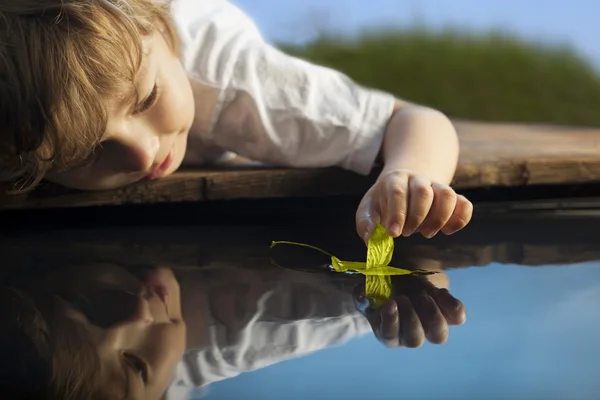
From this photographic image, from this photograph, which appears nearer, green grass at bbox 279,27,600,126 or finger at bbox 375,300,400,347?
finger at bbox 375,300,400,347

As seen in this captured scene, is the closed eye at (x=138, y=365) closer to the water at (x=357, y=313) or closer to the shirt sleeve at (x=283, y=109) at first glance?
the water at (x=357, y=313)

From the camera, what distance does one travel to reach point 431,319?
54 cm

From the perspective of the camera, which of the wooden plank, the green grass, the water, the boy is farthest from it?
the green grass

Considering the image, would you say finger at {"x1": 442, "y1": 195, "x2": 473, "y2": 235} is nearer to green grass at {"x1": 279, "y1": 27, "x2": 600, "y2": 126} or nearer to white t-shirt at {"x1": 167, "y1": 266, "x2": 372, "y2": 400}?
white t-shirt at {"x1": 167, "y1": 266, "x2": 372, "y2": 400}

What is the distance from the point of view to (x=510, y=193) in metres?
0.96

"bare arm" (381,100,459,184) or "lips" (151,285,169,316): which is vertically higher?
"bare arm" (381,100,459,184)

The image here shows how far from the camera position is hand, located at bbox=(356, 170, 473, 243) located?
0.65 metres

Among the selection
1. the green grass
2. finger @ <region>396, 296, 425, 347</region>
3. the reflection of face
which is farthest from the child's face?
the green grass

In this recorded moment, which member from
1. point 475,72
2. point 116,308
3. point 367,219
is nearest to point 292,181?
point 367,219

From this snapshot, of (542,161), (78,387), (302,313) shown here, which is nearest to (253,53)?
(542,161)

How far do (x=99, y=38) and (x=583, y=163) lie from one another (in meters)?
0.54

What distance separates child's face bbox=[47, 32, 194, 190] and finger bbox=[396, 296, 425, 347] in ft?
1.12

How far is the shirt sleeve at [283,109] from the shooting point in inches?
36.0

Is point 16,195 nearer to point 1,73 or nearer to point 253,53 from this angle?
point 1,73
